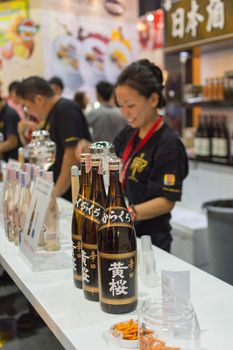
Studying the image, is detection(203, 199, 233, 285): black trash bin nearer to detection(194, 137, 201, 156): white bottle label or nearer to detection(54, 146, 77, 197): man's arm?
detection(54, 146, 77, 197): man's arm

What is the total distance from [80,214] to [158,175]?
0.73 metres

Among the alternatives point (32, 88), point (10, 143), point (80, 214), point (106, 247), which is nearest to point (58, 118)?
point (32, 88)

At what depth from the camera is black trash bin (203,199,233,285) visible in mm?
2418

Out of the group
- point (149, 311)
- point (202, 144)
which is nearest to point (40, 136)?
point (149, 311)

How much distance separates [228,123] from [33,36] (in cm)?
344

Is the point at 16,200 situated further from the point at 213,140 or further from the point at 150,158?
the point at 213,140

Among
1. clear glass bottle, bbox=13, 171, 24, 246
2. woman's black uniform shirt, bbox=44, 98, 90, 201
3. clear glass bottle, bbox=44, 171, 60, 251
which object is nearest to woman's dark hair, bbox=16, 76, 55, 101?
woman's black uniform shirt, bbox=44, 98, 90, 201

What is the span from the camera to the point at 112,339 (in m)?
0.96

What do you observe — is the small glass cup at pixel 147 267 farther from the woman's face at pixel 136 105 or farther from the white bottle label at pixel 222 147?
the white bottle label at pixel 222 147

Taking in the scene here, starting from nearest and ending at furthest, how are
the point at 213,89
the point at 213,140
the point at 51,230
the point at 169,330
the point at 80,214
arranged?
the point at 169,330 < the point at 80,214 < the point at 51,230 < the point at 213,140 < the point at 213,89

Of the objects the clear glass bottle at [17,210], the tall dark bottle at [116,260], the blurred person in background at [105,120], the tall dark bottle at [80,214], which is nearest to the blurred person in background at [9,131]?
the blurred person in background at [105,120]

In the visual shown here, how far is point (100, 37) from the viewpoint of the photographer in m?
7.19

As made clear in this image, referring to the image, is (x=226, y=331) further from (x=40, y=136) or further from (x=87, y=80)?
(x=87, y=80)

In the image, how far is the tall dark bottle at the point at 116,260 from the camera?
104 cm
